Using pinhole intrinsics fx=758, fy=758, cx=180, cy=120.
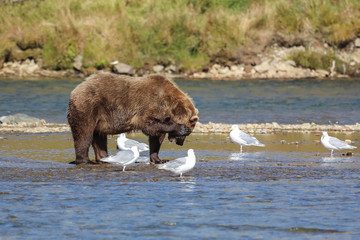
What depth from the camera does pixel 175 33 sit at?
37.0 metres

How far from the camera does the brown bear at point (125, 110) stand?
11922mm

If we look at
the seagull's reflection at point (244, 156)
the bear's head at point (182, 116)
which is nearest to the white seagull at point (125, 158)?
the bear's head at point (182, 116)

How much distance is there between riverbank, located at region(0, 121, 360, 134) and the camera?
17.2 meters

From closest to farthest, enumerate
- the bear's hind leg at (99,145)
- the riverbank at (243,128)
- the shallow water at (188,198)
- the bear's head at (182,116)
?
the shallow water at (188,198) < the bear's head at (182,116) < the bear's hind leg at (99,145) < the riverbank at (243,128)

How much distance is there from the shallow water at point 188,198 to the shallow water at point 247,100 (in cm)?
802

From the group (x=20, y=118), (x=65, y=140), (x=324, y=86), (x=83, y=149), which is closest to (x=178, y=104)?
(x=83, y=149)

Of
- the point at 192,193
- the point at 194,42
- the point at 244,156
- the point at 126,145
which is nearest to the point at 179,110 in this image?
the point at 126,145

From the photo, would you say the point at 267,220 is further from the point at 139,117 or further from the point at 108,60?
the point at 108,60

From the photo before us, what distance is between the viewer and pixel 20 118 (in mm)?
19156

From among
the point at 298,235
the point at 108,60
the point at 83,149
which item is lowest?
the point at 108,60

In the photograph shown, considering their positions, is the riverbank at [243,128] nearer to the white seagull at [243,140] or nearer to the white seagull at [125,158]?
the white seagull at [243,140]

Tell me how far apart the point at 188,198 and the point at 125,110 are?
3453mm

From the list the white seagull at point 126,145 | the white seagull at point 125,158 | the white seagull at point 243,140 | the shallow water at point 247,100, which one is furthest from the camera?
the shallow water at point 247,100

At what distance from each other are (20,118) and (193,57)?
17.8 meters
